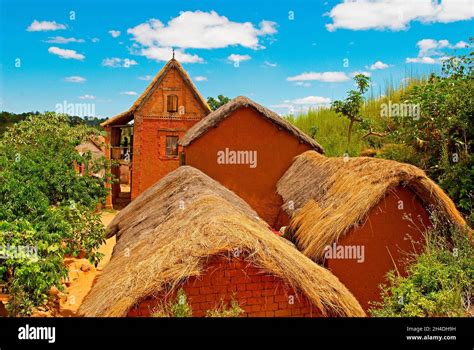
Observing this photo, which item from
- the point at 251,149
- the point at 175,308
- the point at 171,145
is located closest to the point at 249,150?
the point at 251,149

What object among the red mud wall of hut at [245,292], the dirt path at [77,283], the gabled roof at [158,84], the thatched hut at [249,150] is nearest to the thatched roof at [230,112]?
the thatched hut at [249,150]

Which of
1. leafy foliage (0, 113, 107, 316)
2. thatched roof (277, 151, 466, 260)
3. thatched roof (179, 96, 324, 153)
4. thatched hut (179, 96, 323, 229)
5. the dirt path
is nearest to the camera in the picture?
leafy foliage (0, 113, 107, 316)

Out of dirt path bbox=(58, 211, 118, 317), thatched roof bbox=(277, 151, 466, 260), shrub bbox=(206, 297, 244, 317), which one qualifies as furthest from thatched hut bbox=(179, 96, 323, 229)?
shrub bbox=(206, 297, 244, 317)

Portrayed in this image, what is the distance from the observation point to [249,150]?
1590 centimetres

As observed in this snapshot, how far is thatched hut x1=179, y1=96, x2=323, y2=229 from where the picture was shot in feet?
51.4

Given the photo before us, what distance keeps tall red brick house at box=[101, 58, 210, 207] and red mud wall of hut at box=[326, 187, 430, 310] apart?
627 inches

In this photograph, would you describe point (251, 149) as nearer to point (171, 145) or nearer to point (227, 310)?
point (171, 145)

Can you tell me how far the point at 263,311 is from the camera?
A: 21.6 ft

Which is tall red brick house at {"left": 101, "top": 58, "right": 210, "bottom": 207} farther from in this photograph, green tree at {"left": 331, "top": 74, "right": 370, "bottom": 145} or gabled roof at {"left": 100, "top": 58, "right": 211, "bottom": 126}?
green tree at {"left": 331, "top": 74, "right": 370, "bottom": 145}

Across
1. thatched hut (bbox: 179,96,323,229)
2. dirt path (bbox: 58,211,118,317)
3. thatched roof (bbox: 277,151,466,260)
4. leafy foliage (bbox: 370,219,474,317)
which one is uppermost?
thatched hut (bbox: 179,96,323,229)

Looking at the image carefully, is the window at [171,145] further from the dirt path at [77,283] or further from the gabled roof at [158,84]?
the dirt path at [77,283]

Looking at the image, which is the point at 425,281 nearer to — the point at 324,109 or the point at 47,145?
the point at 47,145
